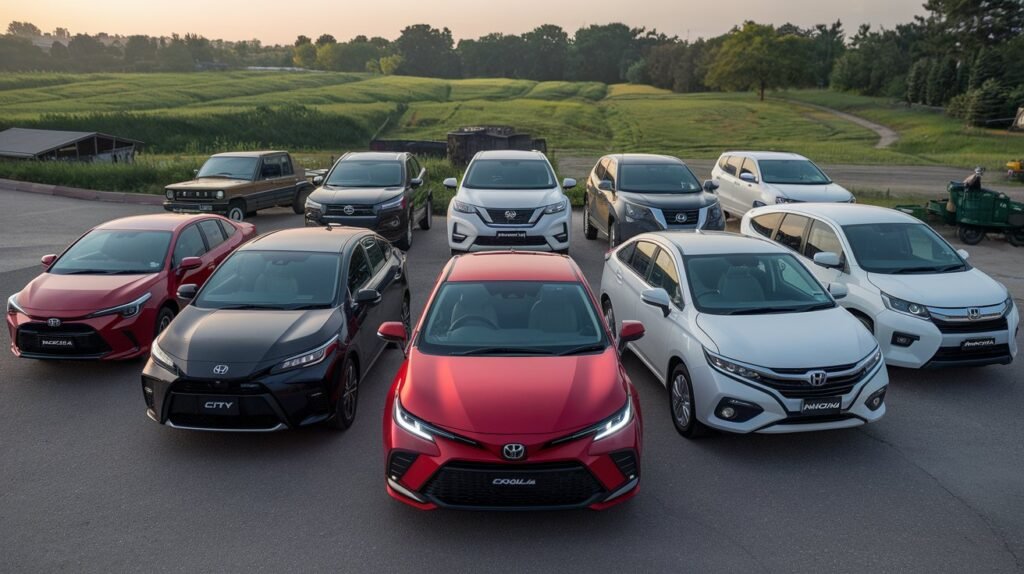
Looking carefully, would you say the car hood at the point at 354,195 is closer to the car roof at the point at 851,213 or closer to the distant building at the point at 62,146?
the car roof at the point at 851,213

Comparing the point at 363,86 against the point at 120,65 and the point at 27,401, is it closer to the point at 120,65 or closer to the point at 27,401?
the point at 120,65

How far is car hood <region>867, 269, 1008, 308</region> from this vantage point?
8094 mm

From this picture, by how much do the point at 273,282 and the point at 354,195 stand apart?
7241mm

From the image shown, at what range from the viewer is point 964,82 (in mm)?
75062

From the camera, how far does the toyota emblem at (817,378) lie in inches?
244

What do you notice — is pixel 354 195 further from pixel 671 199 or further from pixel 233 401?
→ pixel 233 401

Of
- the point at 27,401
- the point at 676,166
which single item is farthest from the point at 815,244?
the point at 27,401

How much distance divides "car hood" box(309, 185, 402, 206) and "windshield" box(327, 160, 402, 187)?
0.27m

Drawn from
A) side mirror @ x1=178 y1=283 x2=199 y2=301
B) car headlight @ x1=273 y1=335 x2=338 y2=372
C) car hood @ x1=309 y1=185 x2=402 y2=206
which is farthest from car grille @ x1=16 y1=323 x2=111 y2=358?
car hood @ x1=309 y1=185 x2=402 y2=206

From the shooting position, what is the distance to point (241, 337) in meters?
6.63

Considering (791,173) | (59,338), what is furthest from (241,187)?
(791,173)

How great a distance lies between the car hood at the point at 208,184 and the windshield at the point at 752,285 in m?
13.1

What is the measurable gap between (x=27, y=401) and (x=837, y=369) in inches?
302

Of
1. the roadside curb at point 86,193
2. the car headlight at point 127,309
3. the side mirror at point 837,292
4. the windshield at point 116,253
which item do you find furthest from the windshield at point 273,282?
the roadside curb at point 86,193
